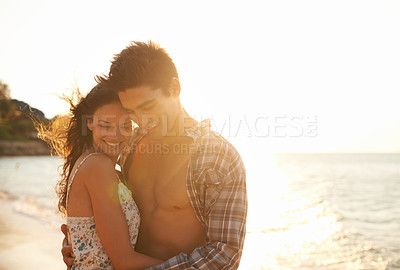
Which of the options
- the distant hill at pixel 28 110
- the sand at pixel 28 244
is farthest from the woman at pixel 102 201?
the sand at pixel 28 244

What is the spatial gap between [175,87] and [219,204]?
1.07 m

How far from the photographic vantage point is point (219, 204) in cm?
213

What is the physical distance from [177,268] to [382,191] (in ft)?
80.3

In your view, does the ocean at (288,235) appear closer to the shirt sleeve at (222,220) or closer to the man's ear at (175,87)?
the man's ear at (175,87)

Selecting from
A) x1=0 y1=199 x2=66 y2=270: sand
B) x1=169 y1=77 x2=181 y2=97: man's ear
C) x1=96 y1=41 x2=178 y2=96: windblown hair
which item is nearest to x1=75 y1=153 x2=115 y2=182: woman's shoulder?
x1=96 y1=41 x2=178 y2=96: windblown hair

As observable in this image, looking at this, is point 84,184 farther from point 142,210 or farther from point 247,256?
point 247,256

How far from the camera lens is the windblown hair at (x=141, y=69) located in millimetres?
2562

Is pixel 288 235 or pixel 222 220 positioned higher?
pixel 222 220

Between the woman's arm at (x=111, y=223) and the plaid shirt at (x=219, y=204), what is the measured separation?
0.17 meters

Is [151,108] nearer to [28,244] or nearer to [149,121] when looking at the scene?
[149,121]

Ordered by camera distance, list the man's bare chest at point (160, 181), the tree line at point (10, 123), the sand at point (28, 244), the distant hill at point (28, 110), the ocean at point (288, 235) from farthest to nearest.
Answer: the tree line at point (10, 123), the ocean at point (288, 235), the sand at point (28, 244), the distant hill at point (28, 110), the man's bare chest at point (160, 181)

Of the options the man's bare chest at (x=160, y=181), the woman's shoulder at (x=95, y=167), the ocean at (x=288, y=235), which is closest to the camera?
the woman's shoulder at (x=95, y=167)

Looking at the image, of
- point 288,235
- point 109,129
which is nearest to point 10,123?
point 288,235

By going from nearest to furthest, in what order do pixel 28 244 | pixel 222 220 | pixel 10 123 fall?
pixel 222 220, pixel 28 244, pixel 10 123
